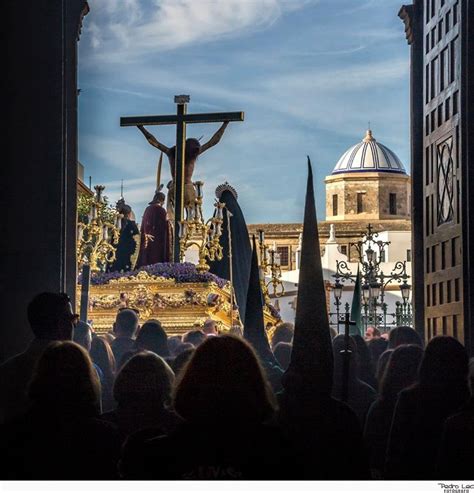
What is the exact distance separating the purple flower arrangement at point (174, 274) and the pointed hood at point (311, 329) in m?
12.2

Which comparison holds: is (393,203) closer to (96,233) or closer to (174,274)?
(96,233)

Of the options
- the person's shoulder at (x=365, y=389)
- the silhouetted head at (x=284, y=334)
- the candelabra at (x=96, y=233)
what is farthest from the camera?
the candelabra at (x=96, y=233)

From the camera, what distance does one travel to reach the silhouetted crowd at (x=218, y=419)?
3949mm

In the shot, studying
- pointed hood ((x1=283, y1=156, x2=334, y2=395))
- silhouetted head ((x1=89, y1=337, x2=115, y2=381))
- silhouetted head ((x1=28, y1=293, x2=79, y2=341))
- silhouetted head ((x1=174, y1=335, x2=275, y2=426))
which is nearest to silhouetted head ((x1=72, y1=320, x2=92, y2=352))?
silhouetted head ((x1=89, y1=337, x2=115, y2=381))

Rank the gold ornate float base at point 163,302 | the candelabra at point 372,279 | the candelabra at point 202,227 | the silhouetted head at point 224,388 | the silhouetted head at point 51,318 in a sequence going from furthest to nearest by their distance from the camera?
the candelabra at point 372,279 < the candelabra at point 202,227 < the gold ornate float base at point 163,302 < the silhouetted head at point 51,318 < the silhouetted head at point 224,388

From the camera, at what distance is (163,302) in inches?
709

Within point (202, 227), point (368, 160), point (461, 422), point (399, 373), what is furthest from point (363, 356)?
point (368, 160)

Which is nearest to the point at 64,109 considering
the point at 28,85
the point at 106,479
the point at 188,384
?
the point at 28,85

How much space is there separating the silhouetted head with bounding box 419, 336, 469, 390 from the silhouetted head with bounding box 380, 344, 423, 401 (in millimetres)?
796

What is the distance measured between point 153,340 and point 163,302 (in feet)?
30.0

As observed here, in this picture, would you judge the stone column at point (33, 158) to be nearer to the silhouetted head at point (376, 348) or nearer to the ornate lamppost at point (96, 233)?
the silhouetted head at point (376, 348)

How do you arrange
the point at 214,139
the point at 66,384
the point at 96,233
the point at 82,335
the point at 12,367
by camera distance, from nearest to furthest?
the point at 66,384 < the point at 12,367 < the point at 82,335 < the point at 96,233 < the point at 214,139

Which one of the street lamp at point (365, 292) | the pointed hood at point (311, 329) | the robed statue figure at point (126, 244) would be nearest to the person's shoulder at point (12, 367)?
the pointed hood at point (311, 329)

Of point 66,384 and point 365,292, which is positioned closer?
point 66,384
